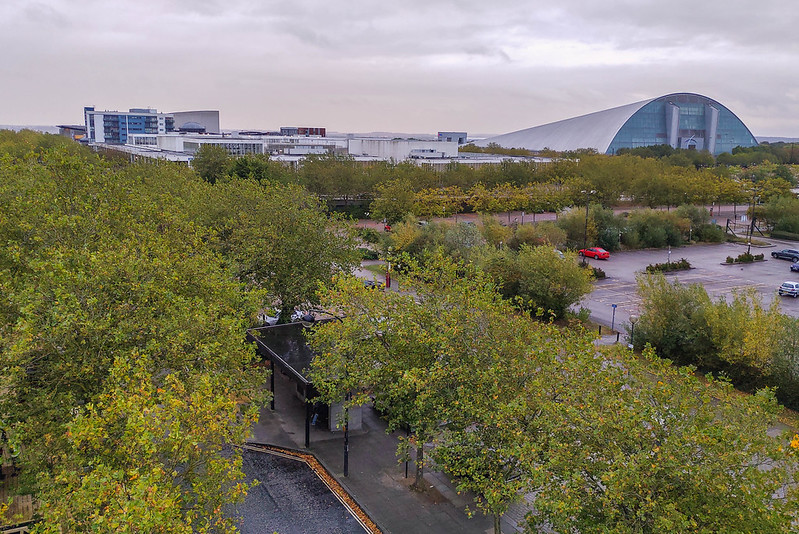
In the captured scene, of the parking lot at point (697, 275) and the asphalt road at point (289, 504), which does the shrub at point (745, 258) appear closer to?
the parking lot at point (697, 275)

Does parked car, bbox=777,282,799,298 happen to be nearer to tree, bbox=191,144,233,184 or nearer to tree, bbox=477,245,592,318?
tree, bbox=477,245,592,318

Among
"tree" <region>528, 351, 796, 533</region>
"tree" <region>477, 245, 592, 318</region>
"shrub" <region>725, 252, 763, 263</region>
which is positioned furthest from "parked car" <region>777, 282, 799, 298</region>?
"tree" <region>528, 351, 796, 533</region>

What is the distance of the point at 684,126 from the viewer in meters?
125

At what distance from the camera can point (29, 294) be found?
492 inches

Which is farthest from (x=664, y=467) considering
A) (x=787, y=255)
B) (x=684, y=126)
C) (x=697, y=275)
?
(x=684, y=126)

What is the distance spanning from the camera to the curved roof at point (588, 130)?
120 m

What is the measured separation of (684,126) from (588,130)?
1958 centimetres

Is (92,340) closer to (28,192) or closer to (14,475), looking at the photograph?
(14,475)

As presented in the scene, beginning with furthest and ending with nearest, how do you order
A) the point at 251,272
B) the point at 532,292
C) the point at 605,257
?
the point at 605,257, the point at 532,292, the point at 251,272

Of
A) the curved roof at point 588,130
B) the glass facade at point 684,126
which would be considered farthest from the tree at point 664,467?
the glass facade at point 684,126

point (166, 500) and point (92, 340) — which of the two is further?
point (92, 340)

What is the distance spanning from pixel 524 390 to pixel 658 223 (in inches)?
1919

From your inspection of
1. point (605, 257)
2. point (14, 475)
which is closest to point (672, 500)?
point (14, 475)

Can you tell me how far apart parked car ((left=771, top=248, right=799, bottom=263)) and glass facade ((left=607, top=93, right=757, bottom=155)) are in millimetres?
69188
